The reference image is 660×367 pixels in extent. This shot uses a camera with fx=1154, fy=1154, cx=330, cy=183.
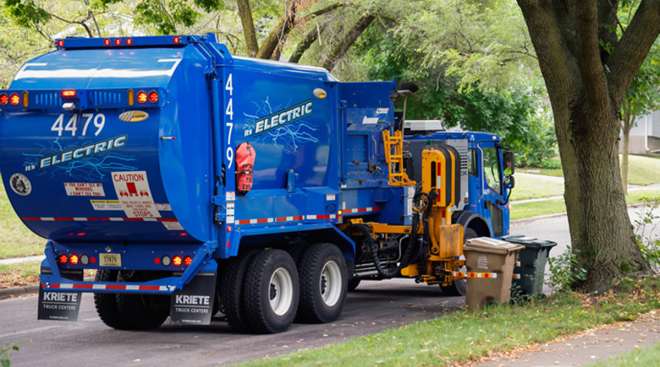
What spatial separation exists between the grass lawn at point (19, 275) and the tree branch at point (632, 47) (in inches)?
385

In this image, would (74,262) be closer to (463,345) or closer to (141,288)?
(141,288)

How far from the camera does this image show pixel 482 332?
11.5 meters

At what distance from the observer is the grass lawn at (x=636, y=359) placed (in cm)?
942

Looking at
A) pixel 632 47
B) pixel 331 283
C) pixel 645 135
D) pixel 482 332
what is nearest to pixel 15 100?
pixel 331 283

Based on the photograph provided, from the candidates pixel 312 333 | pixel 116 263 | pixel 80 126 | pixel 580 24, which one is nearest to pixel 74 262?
pixel 116 263

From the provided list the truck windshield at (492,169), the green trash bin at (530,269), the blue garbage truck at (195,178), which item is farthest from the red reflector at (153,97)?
the truck windshield at (492,169)

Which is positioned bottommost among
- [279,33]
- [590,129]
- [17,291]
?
[17,291]

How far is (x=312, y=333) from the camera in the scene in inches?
517

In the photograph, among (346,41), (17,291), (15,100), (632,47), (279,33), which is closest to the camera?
(15,100)

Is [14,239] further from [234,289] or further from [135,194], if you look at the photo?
[135,194]

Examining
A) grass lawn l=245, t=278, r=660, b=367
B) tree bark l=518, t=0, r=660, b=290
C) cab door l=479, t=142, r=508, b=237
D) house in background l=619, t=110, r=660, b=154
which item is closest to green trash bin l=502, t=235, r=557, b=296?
grass lawn l=245, t=278, r=660, b=367

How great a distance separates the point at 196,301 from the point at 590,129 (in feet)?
18.2

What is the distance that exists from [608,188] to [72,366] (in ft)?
23.6

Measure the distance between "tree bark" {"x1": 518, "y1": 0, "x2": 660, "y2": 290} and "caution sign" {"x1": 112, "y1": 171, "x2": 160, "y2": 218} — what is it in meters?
5.55
